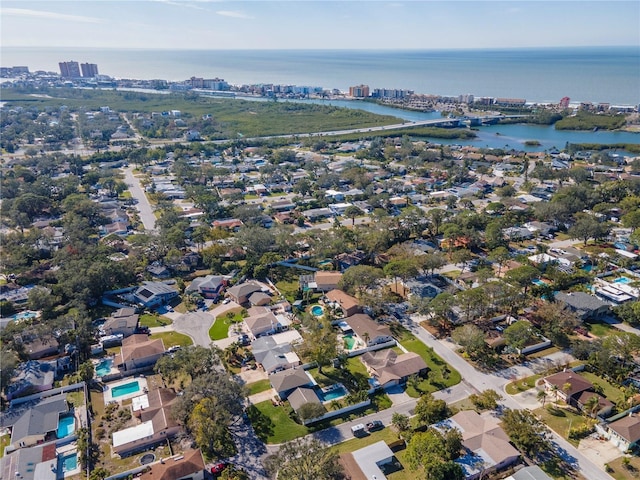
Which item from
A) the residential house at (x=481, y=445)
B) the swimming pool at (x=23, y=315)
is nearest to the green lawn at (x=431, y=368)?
the residential house at (x=481, y=445)

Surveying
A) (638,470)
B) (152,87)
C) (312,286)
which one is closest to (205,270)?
(312,286)

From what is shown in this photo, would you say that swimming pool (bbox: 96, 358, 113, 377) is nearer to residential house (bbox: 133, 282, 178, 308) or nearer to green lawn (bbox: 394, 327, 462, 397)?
residential house (bbox: 133, 282, 178, 308)

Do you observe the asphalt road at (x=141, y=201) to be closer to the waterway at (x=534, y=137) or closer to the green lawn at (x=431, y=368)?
the green lawn at (x=431, y=368)

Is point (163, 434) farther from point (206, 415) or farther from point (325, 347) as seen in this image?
point (325, 347)

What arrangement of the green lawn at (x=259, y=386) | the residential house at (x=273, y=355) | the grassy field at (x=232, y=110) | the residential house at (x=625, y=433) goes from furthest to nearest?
the grassy field at (x=232, y=110) → the residential house at (x=273, y=355) → the green lawn at (x=259, y=386) → the residential house at (x=625, y=433)

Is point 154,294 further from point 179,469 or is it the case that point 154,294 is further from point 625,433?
point 625,433

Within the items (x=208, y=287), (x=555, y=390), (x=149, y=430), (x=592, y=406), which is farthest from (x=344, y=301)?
(x=592, y=406)

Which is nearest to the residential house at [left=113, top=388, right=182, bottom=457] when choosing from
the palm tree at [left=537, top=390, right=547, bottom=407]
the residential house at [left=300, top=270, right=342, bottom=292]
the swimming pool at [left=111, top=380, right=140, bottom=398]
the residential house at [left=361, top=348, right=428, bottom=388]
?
the swimming pool at [left=111, top=380, right=140, bottom=398]
